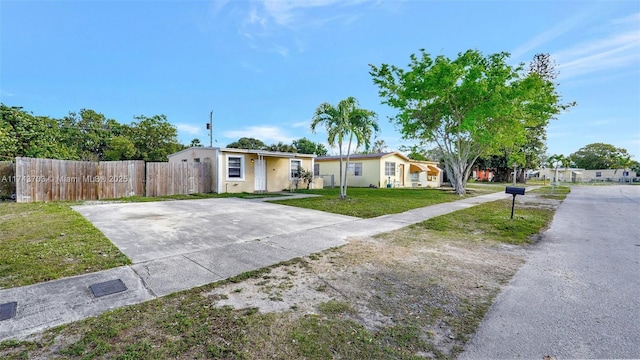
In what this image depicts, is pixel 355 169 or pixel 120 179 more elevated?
pixel 355 169

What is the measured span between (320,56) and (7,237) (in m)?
14.2

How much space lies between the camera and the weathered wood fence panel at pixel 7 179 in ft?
35.9

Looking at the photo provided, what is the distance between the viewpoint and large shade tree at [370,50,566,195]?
15031 millimetres

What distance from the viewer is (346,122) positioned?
12031mm

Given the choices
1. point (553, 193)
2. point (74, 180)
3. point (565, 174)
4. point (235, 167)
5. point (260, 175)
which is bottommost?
point (553, 193)

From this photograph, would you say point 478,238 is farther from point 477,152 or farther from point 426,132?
point 477,152

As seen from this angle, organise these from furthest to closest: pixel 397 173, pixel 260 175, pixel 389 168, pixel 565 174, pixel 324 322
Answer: pixel 565 174 → pixel 397 173 → pixel 389 168 → pixel 260 175 → pixel 324 322

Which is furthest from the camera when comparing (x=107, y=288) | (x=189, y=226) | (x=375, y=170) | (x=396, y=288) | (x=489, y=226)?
(x=375, y=170)

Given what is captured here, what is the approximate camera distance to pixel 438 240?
5.78m

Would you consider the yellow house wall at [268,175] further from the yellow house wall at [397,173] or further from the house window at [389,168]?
the house window at [389,168]

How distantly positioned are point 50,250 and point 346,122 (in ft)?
33.1

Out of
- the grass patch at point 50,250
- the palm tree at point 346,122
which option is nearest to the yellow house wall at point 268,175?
the palm tree at point 346,122

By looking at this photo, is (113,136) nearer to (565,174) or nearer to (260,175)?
(260,175)

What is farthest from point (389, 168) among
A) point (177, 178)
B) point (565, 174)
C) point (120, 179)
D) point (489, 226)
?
point (565, 174)
